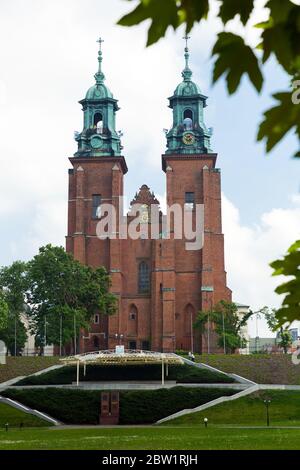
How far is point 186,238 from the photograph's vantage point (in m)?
69.1

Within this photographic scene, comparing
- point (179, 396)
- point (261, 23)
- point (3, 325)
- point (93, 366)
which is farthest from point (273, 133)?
point (3, 325)

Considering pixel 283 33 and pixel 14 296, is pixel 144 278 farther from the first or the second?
pixel 283 33

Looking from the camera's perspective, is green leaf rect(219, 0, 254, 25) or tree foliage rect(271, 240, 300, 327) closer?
green leaf rect(219, 0, 254, 25)

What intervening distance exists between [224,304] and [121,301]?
33.3 feet

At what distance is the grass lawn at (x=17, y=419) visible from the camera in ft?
131

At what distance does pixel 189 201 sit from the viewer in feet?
230

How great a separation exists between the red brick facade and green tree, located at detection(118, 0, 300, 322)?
6356 centimetres

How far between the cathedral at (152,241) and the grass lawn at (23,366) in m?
10.3

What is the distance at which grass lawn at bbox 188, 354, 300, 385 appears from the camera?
169 feet

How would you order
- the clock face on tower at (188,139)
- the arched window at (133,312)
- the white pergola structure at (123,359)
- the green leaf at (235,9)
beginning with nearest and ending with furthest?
the green leaf at (235,9) → the white pergola structure at (123,359) → the arched window at (133,312) → the clock face on tower at (188,139)

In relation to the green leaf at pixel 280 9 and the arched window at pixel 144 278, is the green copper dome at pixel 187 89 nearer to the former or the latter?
the arched window at pixel 144 278

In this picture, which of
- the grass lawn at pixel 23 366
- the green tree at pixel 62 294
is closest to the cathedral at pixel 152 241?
the green tree at pixel 62 294

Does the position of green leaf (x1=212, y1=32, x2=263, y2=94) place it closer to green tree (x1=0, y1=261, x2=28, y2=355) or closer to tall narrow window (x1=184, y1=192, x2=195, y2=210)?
green tree (x1=0, y1=261, x2=28, y2=355)

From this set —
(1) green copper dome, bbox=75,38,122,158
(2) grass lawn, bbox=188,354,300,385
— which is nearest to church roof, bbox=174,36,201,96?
(1) green copper dome, bbox=75,38,122,158
